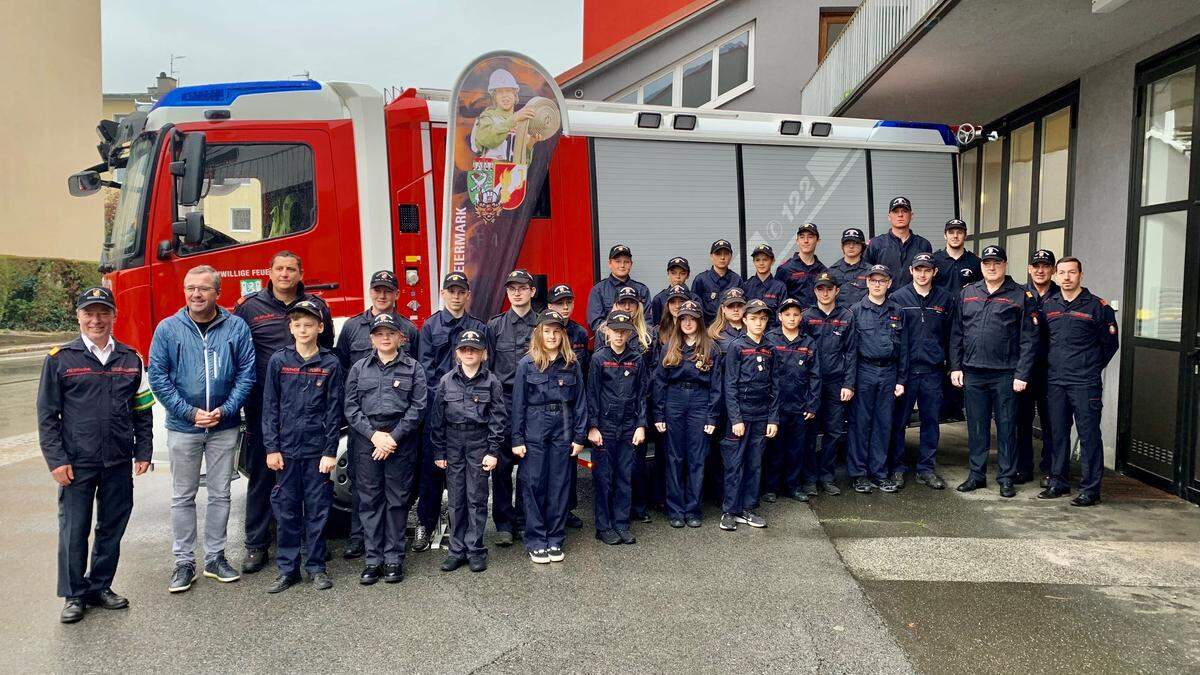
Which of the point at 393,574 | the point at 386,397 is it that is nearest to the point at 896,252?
the point at 386,397

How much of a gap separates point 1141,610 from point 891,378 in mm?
2456

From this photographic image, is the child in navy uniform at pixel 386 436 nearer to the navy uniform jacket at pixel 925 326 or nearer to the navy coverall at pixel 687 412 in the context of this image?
the navy coverall at pixel 687 412

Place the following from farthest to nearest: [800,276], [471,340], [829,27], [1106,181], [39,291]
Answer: [39,291]
[829,27]
[1106,181]
[800,276]
[471,340]

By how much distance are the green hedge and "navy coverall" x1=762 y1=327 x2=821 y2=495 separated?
22.0 m

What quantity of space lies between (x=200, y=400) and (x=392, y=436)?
1.11m

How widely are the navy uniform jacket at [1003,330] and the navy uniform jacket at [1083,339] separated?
197 millimetres

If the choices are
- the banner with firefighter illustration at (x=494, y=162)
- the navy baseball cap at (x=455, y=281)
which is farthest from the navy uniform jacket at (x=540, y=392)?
the banner with firefighter illustration at (x=494, y=162)

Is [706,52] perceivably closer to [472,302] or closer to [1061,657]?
[472,302]

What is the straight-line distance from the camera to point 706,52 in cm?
1551

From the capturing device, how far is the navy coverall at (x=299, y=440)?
14.3ft

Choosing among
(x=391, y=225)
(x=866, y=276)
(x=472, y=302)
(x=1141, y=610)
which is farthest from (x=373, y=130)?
(x=1141, y=610)

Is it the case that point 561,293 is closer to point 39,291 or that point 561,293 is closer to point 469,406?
point 469,406

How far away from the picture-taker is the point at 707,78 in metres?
15.6

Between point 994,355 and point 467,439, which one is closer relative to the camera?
point 467,439
